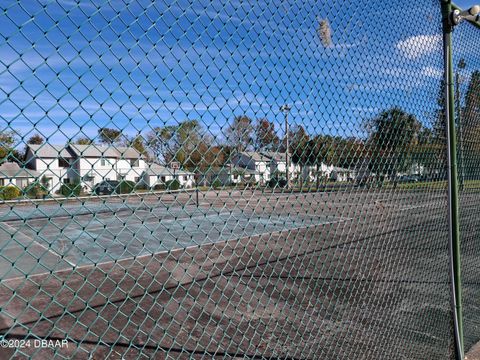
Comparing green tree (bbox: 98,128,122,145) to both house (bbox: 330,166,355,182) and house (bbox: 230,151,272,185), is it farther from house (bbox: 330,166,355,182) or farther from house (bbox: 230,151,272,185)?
house (bbox: 330,166,355,182)

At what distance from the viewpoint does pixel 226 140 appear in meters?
2.33

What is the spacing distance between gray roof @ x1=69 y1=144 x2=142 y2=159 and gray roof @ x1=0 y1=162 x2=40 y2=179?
10.4 inches

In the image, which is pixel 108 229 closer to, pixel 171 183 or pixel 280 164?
pixel 280 164

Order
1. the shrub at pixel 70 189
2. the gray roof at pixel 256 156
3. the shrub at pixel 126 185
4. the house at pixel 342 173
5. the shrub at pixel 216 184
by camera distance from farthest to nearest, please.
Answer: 1. the house at pixel 342 173
2. the gray roof at pixel 256 156
3. the shrub at pixel 216 184
4. the shrub at pixel 126 185
5. the shrub at pixel 70 189

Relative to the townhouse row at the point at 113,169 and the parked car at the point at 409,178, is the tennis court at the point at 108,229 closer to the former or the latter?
the townhouse row at the point at 113,169

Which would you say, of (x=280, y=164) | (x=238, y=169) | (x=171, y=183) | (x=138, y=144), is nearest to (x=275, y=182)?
(x=280, y=164)

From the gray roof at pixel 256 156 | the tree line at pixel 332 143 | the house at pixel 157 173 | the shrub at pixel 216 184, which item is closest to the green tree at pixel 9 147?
the tree line at pixel 332 143

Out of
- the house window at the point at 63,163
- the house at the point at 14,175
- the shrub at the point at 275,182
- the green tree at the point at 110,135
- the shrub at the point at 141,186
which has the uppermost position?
the green tree at the point at 110,135

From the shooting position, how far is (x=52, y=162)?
5.56 feet

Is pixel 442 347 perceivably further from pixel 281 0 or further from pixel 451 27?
pixel 281 0

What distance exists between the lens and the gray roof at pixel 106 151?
1.92 m

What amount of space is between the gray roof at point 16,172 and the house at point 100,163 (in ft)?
0.62

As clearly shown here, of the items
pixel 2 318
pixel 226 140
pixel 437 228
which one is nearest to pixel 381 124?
pixel 226 140

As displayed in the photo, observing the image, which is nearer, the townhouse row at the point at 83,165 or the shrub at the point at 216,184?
the townhouse row at the point at 83,165
